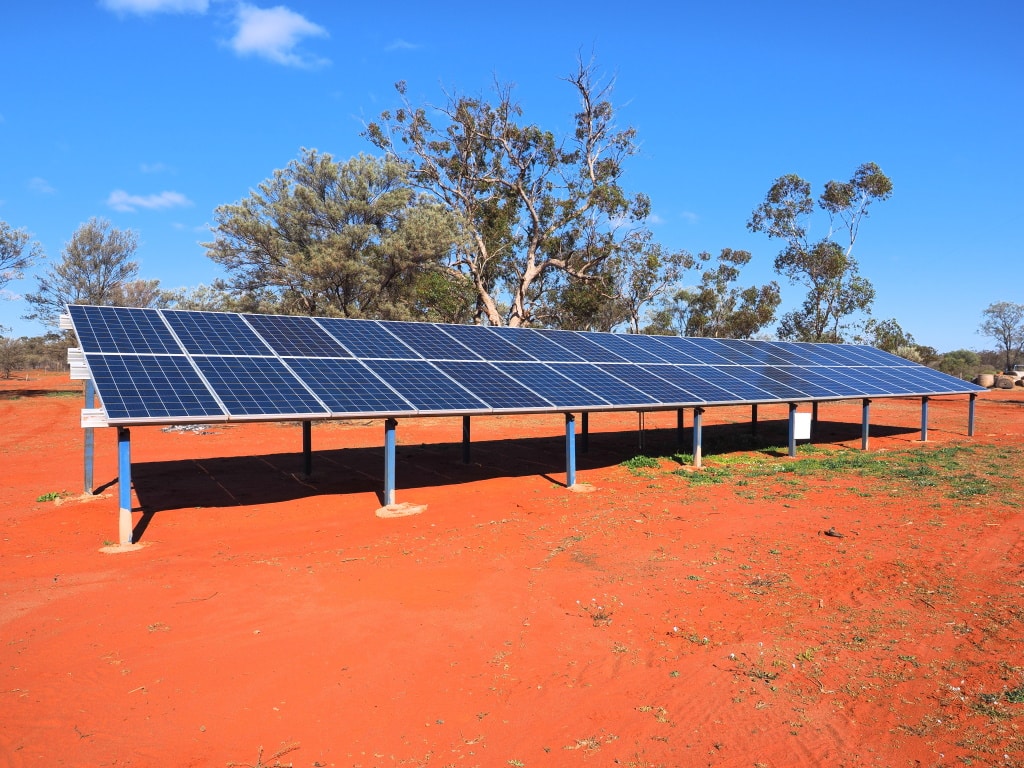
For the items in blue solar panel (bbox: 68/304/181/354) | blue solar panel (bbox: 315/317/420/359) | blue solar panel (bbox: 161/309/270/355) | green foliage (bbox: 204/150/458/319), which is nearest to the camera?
blue solar panel (bbox: 68/304/181/354)

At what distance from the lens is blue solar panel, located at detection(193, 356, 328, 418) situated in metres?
11.6

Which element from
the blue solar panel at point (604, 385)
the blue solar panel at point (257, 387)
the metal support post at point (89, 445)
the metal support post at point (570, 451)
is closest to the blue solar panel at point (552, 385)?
the blue solar panel at point (604, 385)

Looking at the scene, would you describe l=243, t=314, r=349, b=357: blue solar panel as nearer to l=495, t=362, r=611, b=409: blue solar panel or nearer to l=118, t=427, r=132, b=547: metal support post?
l=495, t=362, r=611, b=409: blue solar panel

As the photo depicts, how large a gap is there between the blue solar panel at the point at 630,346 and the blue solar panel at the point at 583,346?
329 mm

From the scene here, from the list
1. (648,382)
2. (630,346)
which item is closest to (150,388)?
(648,382)

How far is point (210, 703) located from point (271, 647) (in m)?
1.20

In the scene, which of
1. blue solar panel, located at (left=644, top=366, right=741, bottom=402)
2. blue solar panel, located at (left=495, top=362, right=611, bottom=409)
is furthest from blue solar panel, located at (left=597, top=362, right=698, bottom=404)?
blue solar panel, located at (left=495, top=362, right=611, bottom=409)

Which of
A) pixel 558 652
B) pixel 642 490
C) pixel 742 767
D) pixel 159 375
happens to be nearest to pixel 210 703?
pixel 558 652

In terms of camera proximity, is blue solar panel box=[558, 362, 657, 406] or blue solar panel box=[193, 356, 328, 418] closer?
blue solar panel box=[193, 356, 328, 418]

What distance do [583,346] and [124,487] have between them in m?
13.8

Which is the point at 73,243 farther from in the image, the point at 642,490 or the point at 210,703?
the point at 210,703

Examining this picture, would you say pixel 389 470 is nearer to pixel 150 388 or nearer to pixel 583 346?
pixel 150 388

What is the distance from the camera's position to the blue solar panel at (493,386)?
14.2m

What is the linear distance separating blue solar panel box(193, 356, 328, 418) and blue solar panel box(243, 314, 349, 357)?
99cm
